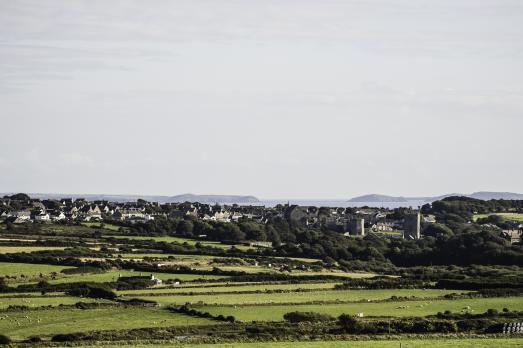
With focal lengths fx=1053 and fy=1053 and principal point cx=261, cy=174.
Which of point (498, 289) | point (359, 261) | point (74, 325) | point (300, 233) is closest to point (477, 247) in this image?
point (359, 261)

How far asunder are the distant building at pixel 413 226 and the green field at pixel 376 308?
7084 cm

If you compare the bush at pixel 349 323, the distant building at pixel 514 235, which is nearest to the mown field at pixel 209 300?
the bush at pixel 349 323

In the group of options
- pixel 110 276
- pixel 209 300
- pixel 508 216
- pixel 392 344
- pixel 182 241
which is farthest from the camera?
pixel 508 216

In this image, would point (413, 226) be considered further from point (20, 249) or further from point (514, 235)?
point (20, 249)

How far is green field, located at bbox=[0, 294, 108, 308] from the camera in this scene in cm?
6469

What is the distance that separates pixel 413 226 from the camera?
472 feet

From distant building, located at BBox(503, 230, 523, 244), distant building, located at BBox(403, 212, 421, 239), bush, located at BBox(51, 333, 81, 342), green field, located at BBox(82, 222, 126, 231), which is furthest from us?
distant building, located at BBox(403, 212, 421, 239)

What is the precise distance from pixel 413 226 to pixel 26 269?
7032cm

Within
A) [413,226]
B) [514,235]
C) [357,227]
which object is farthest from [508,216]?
[514,235]

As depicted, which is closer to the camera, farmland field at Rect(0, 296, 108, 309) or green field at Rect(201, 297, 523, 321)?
green field at Rect(201, 297, 523, 321)

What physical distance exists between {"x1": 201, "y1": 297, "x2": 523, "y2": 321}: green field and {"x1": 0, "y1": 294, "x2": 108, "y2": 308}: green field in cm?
896

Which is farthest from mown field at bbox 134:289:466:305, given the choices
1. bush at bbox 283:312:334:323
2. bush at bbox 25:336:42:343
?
bush at bbox 25:336:42:343

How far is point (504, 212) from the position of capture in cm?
17300

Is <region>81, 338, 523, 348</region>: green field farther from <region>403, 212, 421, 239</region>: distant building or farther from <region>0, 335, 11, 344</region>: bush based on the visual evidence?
<region>403, 212, 421, 239</region>: distant building
